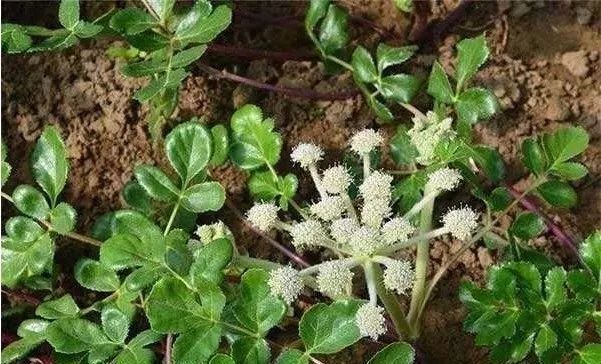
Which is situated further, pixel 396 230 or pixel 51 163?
pixel 51 163

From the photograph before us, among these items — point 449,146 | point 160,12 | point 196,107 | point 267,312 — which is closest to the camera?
point 267,312

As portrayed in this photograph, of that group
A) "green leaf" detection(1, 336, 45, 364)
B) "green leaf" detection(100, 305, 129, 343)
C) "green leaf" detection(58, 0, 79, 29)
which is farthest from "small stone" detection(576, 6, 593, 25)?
"green leaf" detection(1, 336, 45, 364)

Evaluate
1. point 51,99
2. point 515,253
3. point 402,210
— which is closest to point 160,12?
point 51,99

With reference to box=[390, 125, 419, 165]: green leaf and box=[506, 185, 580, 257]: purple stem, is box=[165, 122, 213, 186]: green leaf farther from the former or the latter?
box=[506, 185, 580, 257]: purple stem

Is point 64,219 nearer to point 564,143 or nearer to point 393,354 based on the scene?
point 393,354

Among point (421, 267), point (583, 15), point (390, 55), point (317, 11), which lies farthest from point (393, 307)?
point (583, 15)

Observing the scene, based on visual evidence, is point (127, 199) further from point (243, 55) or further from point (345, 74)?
point (345, 74)
